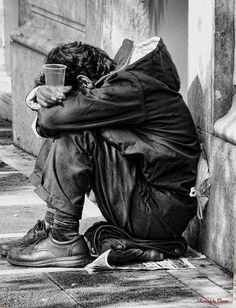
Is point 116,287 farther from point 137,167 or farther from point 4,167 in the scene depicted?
point 4,167

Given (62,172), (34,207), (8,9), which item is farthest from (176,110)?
(8,9)

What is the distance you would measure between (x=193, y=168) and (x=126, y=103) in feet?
1.84

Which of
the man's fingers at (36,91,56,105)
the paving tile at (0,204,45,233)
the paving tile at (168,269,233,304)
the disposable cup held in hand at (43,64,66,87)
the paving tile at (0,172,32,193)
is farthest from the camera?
the paving tile at (0,172,32,193)

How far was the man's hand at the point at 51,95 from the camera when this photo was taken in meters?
6.46

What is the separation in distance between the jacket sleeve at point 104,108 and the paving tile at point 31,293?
819 mm

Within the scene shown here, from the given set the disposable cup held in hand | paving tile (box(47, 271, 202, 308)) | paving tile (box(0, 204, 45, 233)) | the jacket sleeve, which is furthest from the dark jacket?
paving tile (box(0, 204, 45, 233))

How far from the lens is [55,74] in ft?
21.0

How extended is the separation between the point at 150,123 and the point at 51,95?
1.83 ft

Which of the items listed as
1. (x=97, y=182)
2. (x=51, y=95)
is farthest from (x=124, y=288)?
(x=51, y=95)

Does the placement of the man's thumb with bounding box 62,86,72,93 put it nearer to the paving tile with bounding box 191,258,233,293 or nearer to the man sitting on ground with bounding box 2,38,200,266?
the man sitting on ground with bounding box 2,38,200,266

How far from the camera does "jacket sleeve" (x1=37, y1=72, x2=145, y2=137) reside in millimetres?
6414

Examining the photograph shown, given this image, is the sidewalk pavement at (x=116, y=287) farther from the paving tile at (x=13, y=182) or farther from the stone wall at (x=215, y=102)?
the paving tile at (x=13, y=182)

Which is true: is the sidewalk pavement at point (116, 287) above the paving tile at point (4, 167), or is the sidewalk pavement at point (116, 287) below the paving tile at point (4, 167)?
below

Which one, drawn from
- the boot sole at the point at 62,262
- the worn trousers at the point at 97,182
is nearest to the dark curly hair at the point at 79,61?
the worn trousers at the point at 97,182
